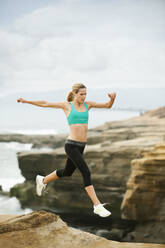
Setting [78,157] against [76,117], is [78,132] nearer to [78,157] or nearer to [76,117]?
[76,117]

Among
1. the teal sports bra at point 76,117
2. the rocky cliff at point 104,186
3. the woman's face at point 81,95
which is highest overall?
the woman's face at point 81,95

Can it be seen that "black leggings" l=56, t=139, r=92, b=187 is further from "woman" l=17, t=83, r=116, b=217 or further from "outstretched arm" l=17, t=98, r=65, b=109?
"outstretched arm" l=17, t=98, r=65, b=109

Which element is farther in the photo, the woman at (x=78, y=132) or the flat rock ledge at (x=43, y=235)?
the woman at (x=78, y=132)

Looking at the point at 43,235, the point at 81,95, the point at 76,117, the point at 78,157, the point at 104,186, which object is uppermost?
the point at 81,95

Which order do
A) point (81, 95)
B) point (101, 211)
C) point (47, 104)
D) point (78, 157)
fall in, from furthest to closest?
point (47, 104) < point (81, 95) < point (78, 157) < point (101, 211)

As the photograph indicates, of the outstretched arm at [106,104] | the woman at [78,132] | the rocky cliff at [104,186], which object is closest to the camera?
the woman at [78,132]

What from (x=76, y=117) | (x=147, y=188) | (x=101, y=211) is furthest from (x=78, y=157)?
(x=147, y=188)

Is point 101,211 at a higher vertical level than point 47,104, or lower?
lower

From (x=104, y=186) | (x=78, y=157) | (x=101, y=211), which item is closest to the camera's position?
(x=101, y=211)

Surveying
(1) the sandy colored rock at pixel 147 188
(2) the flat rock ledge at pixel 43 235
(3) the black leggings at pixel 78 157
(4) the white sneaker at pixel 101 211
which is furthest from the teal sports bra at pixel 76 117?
(1) the sandy colored rock at pixel 147 188

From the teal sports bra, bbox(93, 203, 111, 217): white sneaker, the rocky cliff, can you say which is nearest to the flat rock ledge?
bbox(93, 203, 111, 217): white sneaker

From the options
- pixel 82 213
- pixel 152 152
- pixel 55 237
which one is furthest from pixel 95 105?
pixel 82 213

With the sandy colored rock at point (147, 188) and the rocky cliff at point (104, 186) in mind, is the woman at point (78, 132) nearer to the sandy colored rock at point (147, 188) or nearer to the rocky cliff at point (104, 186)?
the sandy colored rock at point (147, 188)

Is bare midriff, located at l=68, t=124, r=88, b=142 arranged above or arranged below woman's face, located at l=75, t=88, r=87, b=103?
below
